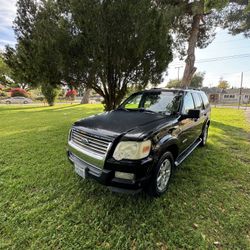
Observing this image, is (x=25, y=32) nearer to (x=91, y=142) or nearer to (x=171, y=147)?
(x=91, y=142)

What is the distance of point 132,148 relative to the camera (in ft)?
7.25

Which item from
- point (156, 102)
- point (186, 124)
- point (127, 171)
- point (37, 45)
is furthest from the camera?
point (37, 45)

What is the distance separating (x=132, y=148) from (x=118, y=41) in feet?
13.8

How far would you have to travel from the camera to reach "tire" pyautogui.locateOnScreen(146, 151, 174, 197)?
245cm

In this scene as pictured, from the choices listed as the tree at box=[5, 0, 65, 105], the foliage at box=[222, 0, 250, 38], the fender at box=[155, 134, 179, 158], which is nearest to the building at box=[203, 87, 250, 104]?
the foliage at box=[222, 0, 250, 38]

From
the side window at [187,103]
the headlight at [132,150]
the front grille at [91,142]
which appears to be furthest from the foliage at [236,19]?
the front grille at [91,142]

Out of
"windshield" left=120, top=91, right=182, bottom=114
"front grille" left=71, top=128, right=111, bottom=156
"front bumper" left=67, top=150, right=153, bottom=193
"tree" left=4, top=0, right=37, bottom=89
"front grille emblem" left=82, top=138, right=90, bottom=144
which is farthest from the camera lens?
"tree" left=4, top=0, right=37, bottom=89

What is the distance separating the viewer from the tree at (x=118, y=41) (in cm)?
482

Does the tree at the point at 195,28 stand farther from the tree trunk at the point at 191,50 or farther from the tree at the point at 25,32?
the tree at the point at 25,32

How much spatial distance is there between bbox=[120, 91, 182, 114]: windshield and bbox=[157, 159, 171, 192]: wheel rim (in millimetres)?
1060

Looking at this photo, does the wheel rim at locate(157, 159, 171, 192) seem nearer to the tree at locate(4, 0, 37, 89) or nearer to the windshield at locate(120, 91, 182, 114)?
the windshield at locate(120, 91, 182, 114)

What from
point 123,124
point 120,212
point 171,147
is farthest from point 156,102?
point 120,212

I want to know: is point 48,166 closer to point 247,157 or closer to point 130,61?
point 130,61

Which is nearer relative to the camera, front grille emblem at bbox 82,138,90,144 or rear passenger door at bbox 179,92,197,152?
front grille emblem at bbox 82,138,90,144
